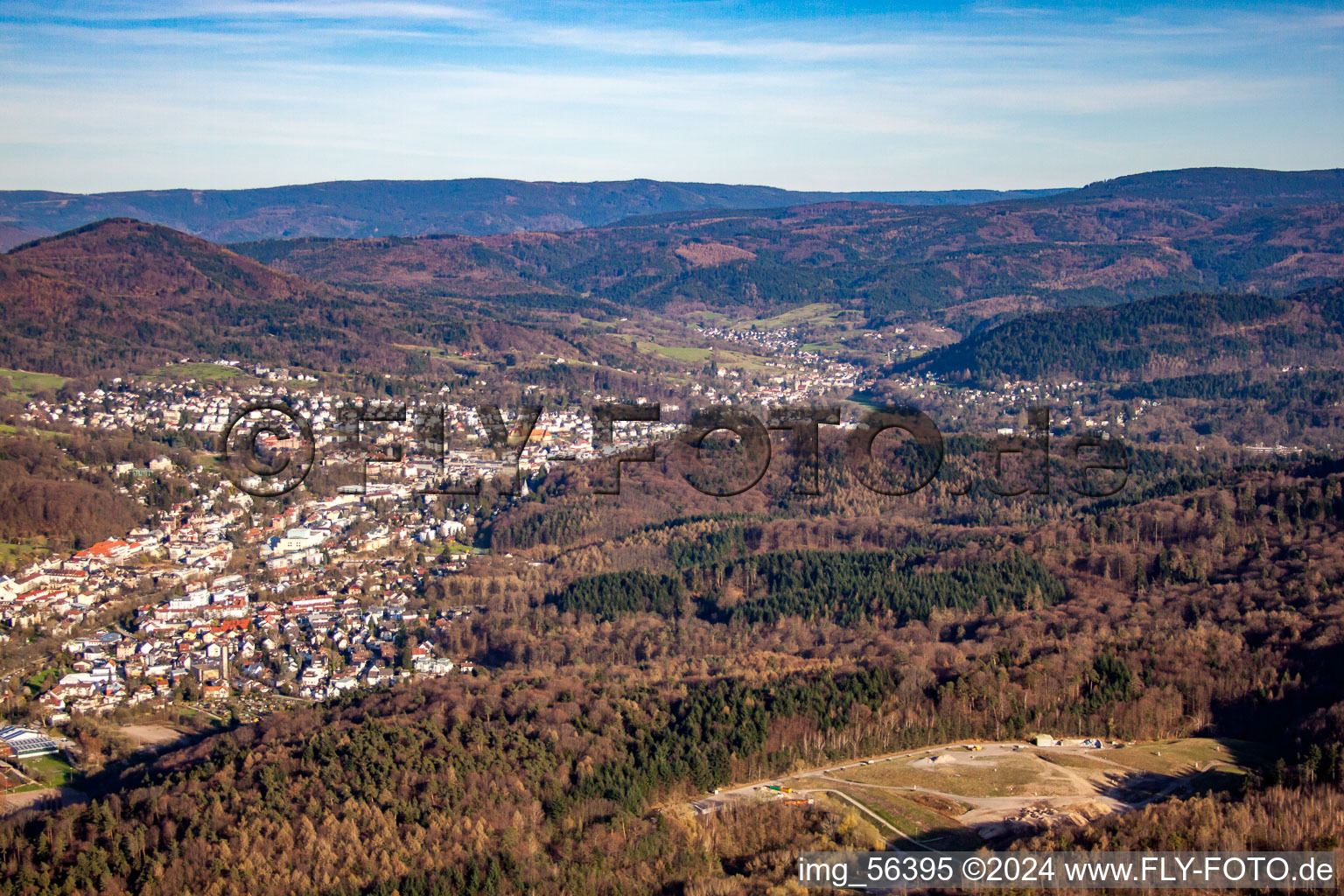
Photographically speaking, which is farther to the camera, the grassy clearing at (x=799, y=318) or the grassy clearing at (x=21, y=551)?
the grassy clearing at (x=799, y=318)

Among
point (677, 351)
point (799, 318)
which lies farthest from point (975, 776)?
point (799, 318)

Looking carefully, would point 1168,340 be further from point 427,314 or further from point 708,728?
point 708,728

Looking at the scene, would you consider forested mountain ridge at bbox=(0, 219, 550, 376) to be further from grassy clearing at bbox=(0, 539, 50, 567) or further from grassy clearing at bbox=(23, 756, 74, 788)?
grassy clearing at bbox=(23, 756, 74, 788)

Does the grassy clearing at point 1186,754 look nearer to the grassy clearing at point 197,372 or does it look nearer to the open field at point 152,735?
the open field at point 152,735

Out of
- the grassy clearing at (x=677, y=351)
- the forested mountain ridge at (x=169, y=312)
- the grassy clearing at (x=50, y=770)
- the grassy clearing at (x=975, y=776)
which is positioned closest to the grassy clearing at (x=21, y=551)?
the grassy clearing at (x=50, y=770)

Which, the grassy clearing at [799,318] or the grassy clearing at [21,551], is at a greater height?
the grassy clearing at [799,318]

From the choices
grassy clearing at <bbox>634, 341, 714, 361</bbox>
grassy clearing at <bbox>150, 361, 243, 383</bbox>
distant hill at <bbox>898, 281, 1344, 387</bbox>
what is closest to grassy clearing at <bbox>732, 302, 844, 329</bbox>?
grassy clearing at <bbox>634, 341, 714, 361</bbox>

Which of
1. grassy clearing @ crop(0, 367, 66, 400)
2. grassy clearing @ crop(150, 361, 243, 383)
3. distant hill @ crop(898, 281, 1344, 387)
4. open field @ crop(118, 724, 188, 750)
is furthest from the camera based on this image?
distant hill @ crop(898, 281, 1344, 387)
